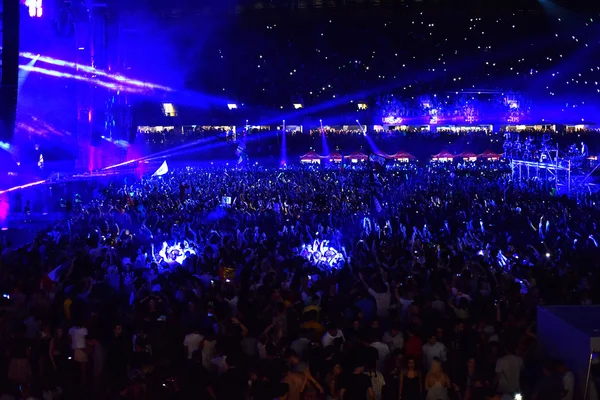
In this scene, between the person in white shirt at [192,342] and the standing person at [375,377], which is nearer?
the standing person at [375,377]

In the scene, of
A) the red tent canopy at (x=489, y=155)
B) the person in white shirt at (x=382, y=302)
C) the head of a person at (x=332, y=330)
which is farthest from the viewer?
the red tent canopy at (x=489, y=155)

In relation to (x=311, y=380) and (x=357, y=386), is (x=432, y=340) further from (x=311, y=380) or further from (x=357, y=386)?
(x=311, y=380)

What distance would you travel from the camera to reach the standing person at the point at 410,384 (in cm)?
514

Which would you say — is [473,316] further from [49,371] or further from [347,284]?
[49,371]

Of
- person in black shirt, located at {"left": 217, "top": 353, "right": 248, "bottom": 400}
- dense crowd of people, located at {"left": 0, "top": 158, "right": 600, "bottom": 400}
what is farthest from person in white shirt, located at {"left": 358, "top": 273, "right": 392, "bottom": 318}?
person in black shirt, located at {"left": 217, "top": 353, "right": 248, "bottom": 400}

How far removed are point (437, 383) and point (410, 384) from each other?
240 millimetres

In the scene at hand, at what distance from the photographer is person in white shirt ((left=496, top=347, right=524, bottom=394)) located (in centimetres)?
526

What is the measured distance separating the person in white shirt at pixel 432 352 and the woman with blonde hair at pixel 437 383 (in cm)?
48

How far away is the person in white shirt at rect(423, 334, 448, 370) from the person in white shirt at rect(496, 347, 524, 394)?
444mm

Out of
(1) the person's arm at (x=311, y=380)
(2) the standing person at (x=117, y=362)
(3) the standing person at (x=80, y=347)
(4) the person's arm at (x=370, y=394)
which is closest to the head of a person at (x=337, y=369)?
(1) the person's arm at (x=311, y=380)

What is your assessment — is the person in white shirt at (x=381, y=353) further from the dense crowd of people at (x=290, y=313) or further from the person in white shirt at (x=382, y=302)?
the person in white shirt at (x=382, y=302)

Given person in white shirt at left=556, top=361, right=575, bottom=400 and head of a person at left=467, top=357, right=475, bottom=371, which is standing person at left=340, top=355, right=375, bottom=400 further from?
person in white shirt at left=556, top=361, right=575, bottom=400

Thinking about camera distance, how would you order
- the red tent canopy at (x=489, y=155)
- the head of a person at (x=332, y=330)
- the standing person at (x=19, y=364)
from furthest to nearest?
the red tent canopy at (x=489, y=155), the head of a person at (x=332, y=330), the standing person at (x=19, y=364)

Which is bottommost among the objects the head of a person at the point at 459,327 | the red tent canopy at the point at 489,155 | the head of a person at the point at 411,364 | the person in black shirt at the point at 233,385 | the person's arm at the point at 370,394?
the person's arm at the point at 370,394
